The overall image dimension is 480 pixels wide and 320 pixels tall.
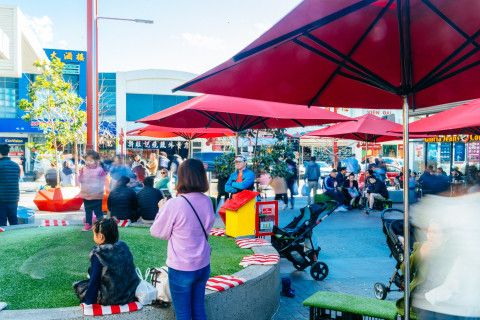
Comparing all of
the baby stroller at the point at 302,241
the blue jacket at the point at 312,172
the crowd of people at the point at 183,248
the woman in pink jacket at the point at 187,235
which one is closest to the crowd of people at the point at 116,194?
the baby stroller at the point at 302,241

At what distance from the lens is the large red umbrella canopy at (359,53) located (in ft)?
10.5

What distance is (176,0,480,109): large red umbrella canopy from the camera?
321cm

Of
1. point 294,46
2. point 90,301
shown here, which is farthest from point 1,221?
point 294,46

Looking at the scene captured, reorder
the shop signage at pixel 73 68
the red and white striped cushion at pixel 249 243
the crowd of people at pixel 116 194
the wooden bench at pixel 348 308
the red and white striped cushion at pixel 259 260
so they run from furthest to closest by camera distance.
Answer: the shop signage at pixel 73 68
the crowd of people at pixel 116 194
the red and white striped cushion at pixel 249 243
the red and white striped cushion at pixel 259 260
the wooden bench at pixel 348 308

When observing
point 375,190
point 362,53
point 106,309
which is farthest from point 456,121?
point 106,309

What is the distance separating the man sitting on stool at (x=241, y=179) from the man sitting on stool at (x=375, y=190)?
7485mm

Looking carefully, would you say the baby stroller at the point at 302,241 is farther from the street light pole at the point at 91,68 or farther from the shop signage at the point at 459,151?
the shop signage at the point at 459,151

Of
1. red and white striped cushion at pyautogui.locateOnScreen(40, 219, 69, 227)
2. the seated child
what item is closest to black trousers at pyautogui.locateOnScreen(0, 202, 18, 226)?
red and white striped cushion at pyautogui.locateOnScreen(40, 219, 69, 227)

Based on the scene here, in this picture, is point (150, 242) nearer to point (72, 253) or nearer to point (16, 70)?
point (72, 253)

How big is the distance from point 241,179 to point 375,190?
774cm

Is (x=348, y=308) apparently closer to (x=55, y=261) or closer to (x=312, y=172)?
(x=55, y=261)

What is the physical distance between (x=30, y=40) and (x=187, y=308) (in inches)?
629

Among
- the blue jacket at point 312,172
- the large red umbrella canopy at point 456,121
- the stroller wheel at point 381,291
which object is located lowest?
the stroller wheel at point 381,291

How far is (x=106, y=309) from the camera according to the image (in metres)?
4.31
